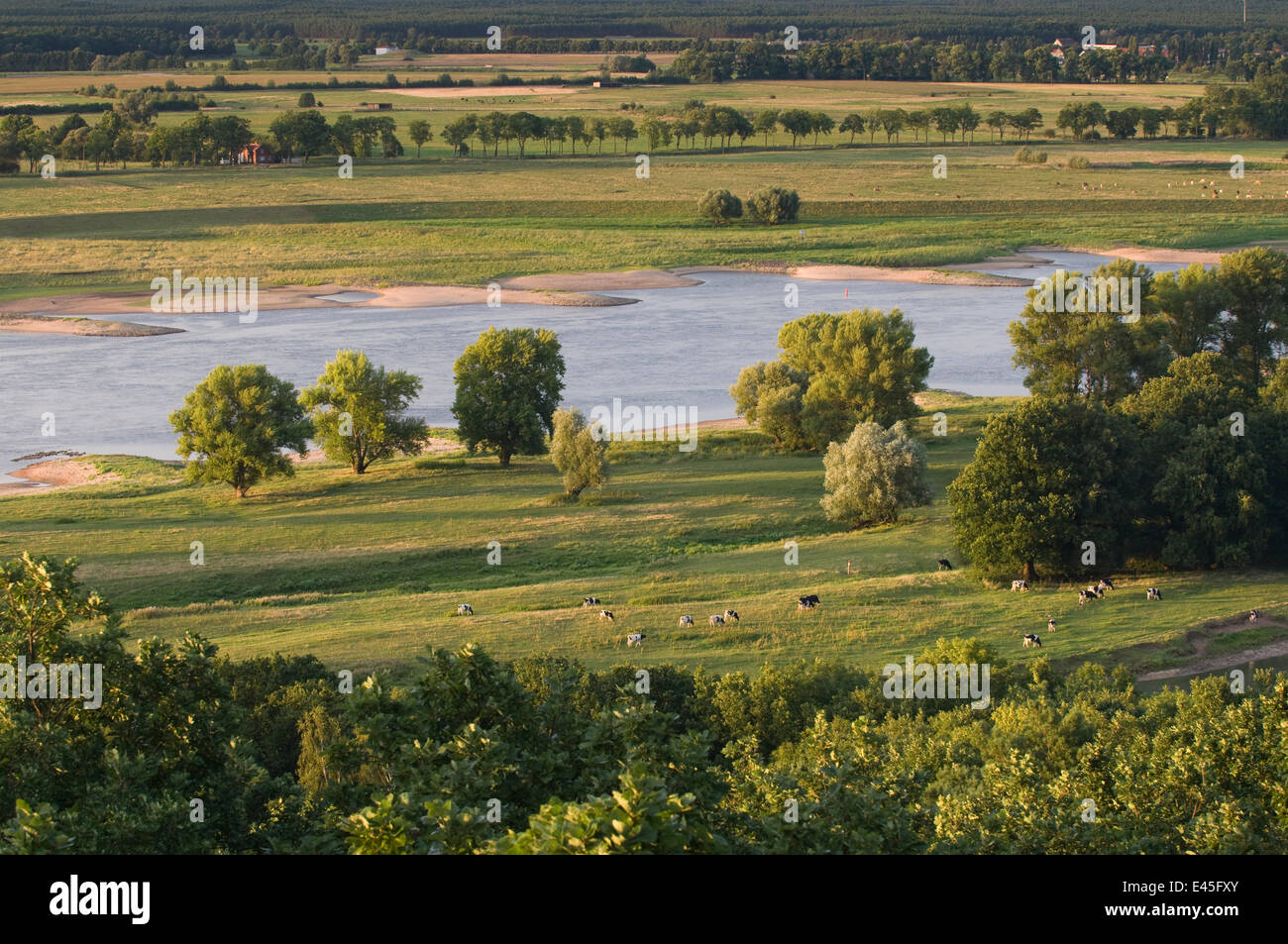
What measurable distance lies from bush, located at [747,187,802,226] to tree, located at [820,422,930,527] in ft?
192

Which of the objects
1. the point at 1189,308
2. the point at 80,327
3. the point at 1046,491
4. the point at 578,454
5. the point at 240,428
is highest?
the point at 80,327

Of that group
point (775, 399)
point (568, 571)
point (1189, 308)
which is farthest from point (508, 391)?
point (1189, 308)

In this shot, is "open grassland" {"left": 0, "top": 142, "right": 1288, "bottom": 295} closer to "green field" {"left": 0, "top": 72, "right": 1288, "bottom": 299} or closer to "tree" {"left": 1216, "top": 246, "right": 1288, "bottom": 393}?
"green field" {"left": 0, "top": 72, "right": 1288, "bottom": 299}

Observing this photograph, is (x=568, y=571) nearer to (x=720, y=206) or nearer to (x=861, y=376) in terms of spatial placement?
(x=861, y=376)

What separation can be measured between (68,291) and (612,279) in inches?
1174

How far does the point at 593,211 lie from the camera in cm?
10531

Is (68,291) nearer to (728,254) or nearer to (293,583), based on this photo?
(728,254)

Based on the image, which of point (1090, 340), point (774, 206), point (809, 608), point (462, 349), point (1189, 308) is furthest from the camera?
point (774, 206)

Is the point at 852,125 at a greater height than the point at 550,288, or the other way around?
the point at 852,125

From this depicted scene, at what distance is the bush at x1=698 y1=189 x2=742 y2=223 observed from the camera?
335 feet

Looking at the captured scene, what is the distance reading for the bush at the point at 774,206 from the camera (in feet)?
333

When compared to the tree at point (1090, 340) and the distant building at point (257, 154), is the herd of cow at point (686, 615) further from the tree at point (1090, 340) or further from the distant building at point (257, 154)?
the distant building at point (257, 154)

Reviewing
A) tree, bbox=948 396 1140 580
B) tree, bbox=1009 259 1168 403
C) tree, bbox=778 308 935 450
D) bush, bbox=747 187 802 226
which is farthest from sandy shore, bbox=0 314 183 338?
tree, bbox=948 396 1140 580

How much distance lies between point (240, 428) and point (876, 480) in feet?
66.8
